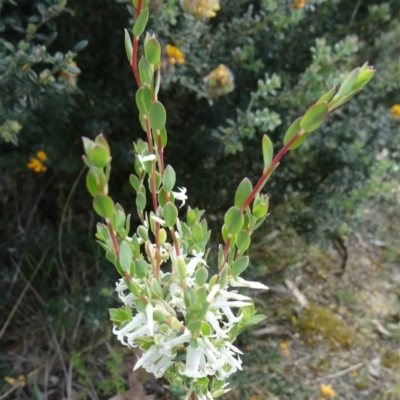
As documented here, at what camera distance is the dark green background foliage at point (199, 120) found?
1087mm

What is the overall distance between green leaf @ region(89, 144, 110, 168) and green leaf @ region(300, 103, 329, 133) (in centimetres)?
14

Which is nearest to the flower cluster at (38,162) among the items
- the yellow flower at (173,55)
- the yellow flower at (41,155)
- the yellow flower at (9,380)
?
the yellow flower at (41,155)

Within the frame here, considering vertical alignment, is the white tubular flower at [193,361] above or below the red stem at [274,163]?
below

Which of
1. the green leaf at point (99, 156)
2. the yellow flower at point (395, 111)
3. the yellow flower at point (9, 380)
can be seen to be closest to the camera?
the green leaf at point (99, 156)

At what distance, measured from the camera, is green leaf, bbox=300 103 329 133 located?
0.34 m

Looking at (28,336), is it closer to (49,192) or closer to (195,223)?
(49,192)

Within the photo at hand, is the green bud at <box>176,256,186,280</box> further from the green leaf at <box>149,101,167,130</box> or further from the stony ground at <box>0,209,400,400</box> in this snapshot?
the stony ground at <box>0,209,400,400</box>

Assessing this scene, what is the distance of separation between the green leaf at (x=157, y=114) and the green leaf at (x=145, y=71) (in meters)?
0.02

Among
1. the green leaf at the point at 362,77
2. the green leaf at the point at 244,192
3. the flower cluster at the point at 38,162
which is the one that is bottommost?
the flower cluster at the point at 38,162


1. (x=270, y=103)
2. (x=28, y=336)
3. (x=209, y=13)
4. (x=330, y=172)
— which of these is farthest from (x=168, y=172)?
(x=28, y=336)

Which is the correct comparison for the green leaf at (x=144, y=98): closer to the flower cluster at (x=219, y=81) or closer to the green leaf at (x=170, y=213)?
the green leaf at (x=170, y=213)

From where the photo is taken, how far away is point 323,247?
1.51m

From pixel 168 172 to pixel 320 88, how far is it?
0.77 metres

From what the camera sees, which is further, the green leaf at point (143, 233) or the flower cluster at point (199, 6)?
the flower cluster at point (199, 6)
